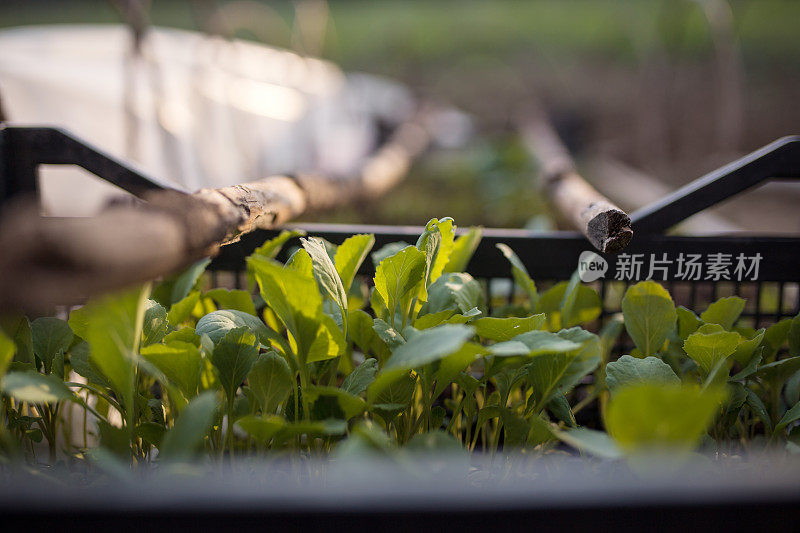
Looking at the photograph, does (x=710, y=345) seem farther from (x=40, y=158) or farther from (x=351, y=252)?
(x=40, y=158)

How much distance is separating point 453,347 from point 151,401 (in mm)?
252

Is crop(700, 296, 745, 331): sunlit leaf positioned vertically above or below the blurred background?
below

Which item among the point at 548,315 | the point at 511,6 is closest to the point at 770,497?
the point at 548,315

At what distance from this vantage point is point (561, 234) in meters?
0.51

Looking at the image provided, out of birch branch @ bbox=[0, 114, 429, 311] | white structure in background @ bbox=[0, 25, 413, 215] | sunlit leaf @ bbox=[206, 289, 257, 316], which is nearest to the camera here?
birch branch @ bbox=[0, 114, 429, 311]

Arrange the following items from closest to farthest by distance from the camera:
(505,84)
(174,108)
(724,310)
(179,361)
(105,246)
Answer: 1. (105,246)
2. (179,361)
3. (724,310)
4. (174,108)
5. (505,84)

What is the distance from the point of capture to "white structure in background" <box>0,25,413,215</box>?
0.98 m

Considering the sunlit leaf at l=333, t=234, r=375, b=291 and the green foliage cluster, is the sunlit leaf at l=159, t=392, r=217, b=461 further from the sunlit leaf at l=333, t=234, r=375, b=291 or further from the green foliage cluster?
the sunlit leaf at l=333, t=234, r=375, b=291

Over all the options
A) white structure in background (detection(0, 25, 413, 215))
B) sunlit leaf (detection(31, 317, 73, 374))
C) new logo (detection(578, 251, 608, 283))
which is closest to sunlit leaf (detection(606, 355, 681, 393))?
new logo (detection(578, 251, 608, 283))

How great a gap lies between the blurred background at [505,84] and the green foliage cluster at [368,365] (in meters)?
0.37

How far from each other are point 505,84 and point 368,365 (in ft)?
14.8

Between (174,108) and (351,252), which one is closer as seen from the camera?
(351,252)

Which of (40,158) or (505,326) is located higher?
(40,158)

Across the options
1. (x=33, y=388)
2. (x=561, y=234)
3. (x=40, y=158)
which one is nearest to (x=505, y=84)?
(x=561, y=234)
